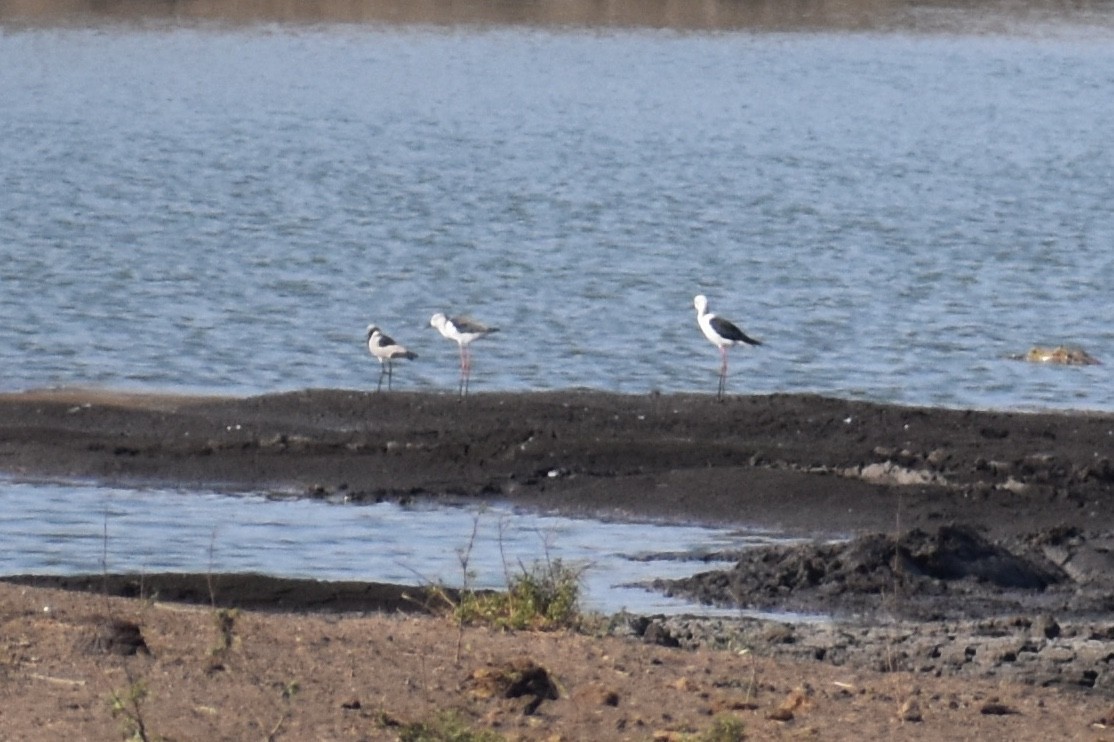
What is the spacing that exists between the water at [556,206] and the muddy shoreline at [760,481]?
2582mm

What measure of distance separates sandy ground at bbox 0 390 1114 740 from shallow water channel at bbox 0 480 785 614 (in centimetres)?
37

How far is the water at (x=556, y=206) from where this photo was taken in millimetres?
21531

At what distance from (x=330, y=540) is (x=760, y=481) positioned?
2.95m

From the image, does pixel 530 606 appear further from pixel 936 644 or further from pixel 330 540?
pixel 330 540

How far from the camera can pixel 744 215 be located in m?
34.2

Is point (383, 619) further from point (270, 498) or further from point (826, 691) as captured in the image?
point (270, 498)

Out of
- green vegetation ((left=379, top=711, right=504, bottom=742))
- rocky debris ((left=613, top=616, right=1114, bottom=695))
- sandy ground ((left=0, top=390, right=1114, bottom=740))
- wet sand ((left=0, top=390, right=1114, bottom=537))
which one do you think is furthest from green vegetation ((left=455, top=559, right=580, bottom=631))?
wet sand ((left=0, top=390, right=1114, bottom=537))

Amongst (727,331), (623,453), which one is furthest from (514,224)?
(623,453)

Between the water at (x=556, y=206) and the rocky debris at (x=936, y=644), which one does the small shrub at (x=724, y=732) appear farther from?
the water at (x=556, y=206)

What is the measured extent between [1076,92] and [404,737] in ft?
164

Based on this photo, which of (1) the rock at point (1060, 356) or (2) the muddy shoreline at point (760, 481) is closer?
(2) the muddy shoreline at point (760, 481)

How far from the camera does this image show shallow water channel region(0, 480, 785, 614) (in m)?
12.2

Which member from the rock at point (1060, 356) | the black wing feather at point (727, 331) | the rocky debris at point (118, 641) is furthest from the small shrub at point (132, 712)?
the rock at point (1060, 356)

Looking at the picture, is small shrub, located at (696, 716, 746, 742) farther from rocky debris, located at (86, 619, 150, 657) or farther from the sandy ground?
rocky debris, located at (86, 619, 150, 657)
